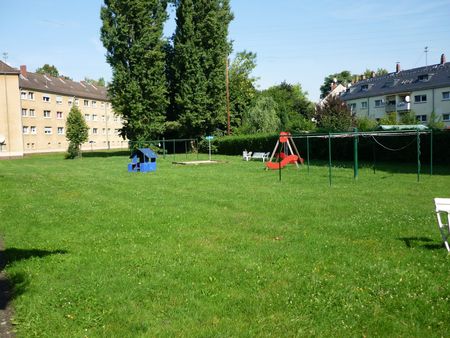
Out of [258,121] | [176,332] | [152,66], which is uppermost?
[152,66]

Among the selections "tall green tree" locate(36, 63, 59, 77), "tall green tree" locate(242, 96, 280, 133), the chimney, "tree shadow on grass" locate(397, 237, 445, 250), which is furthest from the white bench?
"tall green tree" locate(36, 63, 59, 77)

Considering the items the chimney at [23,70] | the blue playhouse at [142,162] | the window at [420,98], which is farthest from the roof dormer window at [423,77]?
the chimney at [23,70]

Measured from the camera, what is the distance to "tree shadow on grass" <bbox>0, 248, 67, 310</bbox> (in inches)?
233

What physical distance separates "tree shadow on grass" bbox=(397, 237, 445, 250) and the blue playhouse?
69.1 ft

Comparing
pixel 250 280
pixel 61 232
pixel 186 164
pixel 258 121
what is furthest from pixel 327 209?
pixel 258 121

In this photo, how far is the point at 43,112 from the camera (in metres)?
68.6

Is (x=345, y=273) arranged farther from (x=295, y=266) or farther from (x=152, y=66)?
(x=152, y=66)

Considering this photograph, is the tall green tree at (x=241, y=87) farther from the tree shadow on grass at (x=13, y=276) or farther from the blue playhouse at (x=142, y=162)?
the tree shadow on grass at (x=13, y=276)

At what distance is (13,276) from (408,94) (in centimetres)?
6292

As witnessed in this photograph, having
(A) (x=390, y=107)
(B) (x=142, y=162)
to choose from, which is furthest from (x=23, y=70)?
(A) (x=390, y=107)

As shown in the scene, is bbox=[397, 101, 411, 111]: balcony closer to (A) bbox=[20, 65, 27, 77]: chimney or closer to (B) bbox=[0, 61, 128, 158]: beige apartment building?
(B) bbox=[0, 61, 128, 158]: beige apartment building

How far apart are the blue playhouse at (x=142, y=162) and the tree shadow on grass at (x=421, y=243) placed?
2105 cm

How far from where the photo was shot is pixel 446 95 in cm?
5588

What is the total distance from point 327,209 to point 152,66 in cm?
4029
